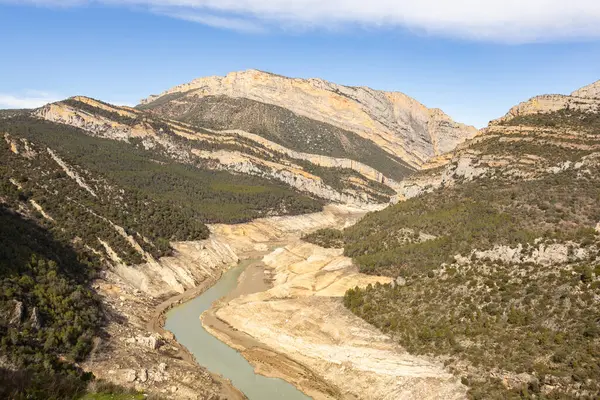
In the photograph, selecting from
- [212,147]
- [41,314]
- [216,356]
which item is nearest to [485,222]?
[216,356]

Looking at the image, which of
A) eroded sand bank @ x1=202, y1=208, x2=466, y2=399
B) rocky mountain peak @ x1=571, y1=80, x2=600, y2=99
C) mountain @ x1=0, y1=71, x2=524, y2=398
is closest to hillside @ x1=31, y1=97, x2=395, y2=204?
A: mountain @ x1=0, y1=71, x2=524, y2=398

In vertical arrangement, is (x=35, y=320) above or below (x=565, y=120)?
below

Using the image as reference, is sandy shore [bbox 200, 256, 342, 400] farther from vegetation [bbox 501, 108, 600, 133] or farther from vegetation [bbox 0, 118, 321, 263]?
vegetation [bbox 501, 108, 600, 133]

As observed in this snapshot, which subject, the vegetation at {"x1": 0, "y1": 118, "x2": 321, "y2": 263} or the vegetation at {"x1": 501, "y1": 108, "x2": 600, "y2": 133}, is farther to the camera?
the vegetation at {"x1": 501, "y1": 108, "x2": 600, "y2": 133}

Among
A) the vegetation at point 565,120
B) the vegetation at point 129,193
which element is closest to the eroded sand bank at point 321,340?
the vegetation at point 129,193

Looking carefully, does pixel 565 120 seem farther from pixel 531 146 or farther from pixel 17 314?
pixel 17 314

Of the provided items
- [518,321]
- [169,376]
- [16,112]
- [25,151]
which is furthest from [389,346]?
[16,112]

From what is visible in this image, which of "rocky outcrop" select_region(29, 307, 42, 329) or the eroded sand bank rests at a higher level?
"rocky outcrop" select_region(29, 307, 42, 329)
